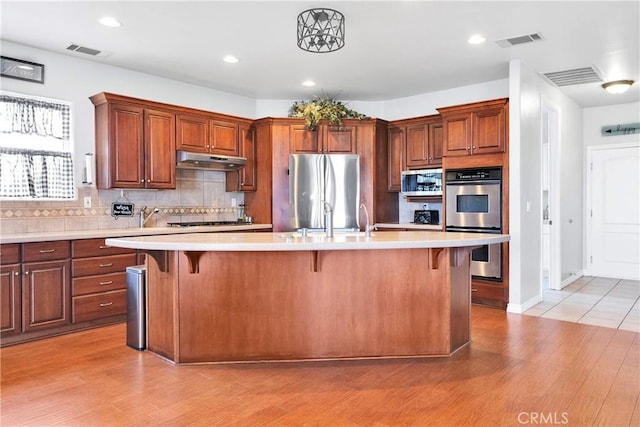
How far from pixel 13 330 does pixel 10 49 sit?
261cm

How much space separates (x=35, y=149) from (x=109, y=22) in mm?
1597

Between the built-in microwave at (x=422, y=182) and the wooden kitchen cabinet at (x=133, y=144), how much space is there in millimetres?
3043

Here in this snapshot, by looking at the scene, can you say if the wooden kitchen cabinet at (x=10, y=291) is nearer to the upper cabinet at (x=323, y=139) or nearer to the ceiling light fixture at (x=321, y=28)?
the ceiling light fixture at (x=321, y=28)

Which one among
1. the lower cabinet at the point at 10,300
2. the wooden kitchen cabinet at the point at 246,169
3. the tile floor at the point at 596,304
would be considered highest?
the wooden kitchen cabinet at the point at 246,169

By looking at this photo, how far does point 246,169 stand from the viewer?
5992 mm

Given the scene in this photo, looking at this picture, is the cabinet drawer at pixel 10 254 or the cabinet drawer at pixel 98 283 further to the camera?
the cabinet drawer at pixel 98 283

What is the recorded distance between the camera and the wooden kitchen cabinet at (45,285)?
3.75 m

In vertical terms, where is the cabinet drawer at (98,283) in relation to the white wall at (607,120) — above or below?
below

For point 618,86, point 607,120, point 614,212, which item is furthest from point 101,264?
point 607,120

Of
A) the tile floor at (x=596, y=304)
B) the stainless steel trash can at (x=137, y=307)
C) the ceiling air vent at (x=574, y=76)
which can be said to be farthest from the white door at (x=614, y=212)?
the stainless steel trash can at (x=137, y=307)

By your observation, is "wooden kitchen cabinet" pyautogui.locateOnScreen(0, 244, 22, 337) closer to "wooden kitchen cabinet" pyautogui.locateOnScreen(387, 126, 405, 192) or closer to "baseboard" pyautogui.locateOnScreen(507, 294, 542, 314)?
"wooden kitchen cabinet" pyautogui.locateOnScreen(387, 126, 405, 192)

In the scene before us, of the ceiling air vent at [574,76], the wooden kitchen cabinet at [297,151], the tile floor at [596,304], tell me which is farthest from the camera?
the wooden kitchen cabinet at [297,151]

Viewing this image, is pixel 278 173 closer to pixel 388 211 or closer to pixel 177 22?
pixel 388 211

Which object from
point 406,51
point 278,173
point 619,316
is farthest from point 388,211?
point 619,316
